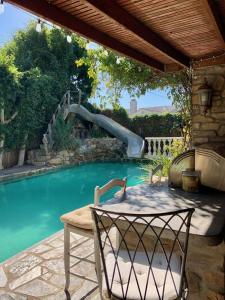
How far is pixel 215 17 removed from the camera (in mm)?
2348

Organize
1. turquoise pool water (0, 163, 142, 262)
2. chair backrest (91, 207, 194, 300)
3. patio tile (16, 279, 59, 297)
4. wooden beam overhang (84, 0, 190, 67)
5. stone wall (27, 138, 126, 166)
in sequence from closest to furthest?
chair backrest (91, 207, 194, 300) < wooden beam overhang (84, 0, 190, 67) < patio tile (16, 279, 59, 297) < turquoise pool water (0, 163, 142, 262) < stone wall (27, 138, 126, 166)

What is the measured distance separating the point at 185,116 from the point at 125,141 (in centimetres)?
852

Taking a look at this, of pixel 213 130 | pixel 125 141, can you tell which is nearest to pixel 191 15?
pixel 213 130

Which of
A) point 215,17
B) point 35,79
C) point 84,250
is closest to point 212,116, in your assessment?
point 215,17

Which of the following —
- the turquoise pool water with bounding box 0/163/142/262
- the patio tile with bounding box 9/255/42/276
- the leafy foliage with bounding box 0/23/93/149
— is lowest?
the turquoise pool water with bounding box 0/163/142/262

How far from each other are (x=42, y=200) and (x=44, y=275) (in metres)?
4.71

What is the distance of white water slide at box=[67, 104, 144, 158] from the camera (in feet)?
43.4

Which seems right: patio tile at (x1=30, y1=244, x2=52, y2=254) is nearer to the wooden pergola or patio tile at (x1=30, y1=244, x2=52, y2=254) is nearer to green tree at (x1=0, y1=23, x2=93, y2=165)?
the wooden pergola

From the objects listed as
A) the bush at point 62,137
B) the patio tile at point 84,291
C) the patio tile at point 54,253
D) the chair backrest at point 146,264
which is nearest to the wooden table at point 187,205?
the chair backrest at point 146,264

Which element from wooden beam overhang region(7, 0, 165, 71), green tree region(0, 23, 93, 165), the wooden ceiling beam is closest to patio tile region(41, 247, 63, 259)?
wooden beam overhang region(7, 0, 165, 71)

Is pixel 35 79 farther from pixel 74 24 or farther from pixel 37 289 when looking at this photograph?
pixel 37 289

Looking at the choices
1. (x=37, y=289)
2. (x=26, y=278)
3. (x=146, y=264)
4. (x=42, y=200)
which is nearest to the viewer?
(x=146, y=264)

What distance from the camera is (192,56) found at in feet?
12.5

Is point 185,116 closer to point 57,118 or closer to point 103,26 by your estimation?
point 103,26
